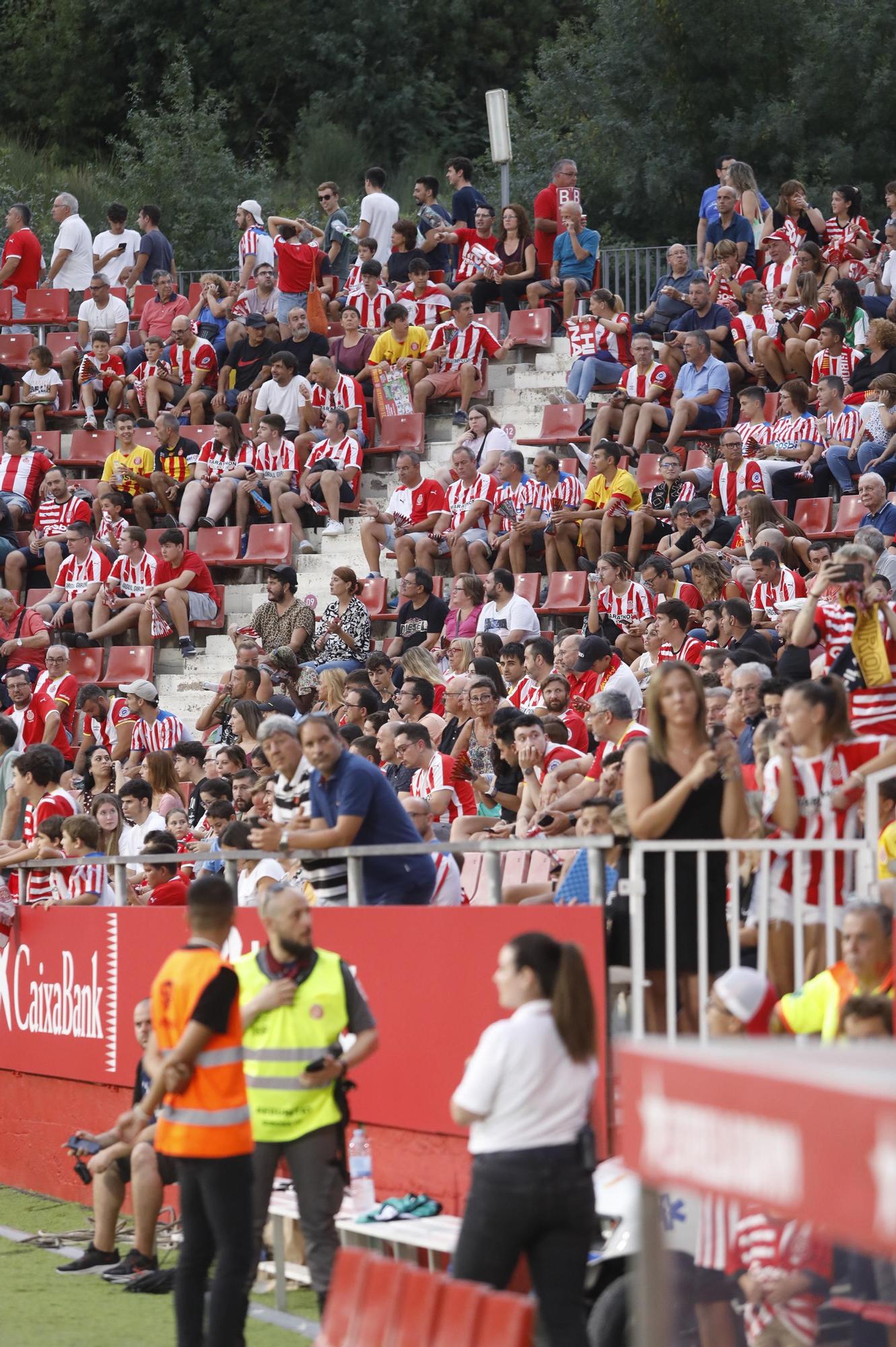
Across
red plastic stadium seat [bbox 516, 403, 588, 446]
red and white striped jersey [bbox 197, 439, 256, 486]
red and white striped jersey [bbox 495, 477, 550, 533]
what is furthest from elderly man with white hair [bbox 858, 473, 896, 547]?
red and white striped jersey [bbox 197, 439, 256, 486]

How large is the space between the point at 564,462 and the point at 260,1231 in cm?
1102

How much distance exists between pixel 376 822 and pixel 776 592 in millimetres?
5579

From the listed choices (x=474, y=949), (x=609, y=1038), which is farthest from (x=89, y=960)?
(x=609, y=1038)

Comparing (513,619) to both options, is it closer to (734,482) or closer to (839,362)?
(734,482)

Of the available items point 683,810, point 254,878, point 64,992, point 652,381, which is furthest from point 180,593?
point 683,810

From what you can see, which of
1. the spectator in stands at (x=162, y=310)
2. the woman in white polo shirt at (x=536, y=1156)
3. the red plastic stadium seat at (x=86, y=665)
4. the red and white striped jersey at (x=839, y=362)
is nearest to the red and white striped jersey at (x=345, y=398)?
the red plastic stadium seat at (x=86, y=665)

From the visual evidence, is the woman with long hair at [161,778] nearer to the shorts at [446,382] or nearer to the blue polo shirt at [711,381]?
the blue polo shirt at [711,381]

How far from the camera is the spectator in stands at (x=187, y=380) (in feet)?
70.6

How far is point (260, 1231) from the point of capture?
6957mm

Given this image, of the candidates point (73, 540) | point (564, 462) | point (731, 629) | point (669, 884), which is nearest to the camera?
point (669, 884)

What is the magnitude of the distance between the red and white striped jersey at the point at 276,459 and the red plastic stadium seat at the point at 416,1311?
15040 millimetres

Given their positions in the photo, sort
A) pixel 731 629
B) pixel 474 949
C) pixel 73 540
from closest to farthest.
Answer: pixel 474 949 < pixel 731 629 < pixel 73 540

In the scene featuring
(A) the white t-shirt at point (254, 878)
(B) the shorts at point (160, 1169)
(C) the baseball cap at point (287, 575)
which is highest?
(C) the baseball cap at point (287, 575)

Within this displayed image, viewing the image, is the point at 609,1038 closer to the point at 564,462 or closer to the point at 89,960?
the point at 89,960
